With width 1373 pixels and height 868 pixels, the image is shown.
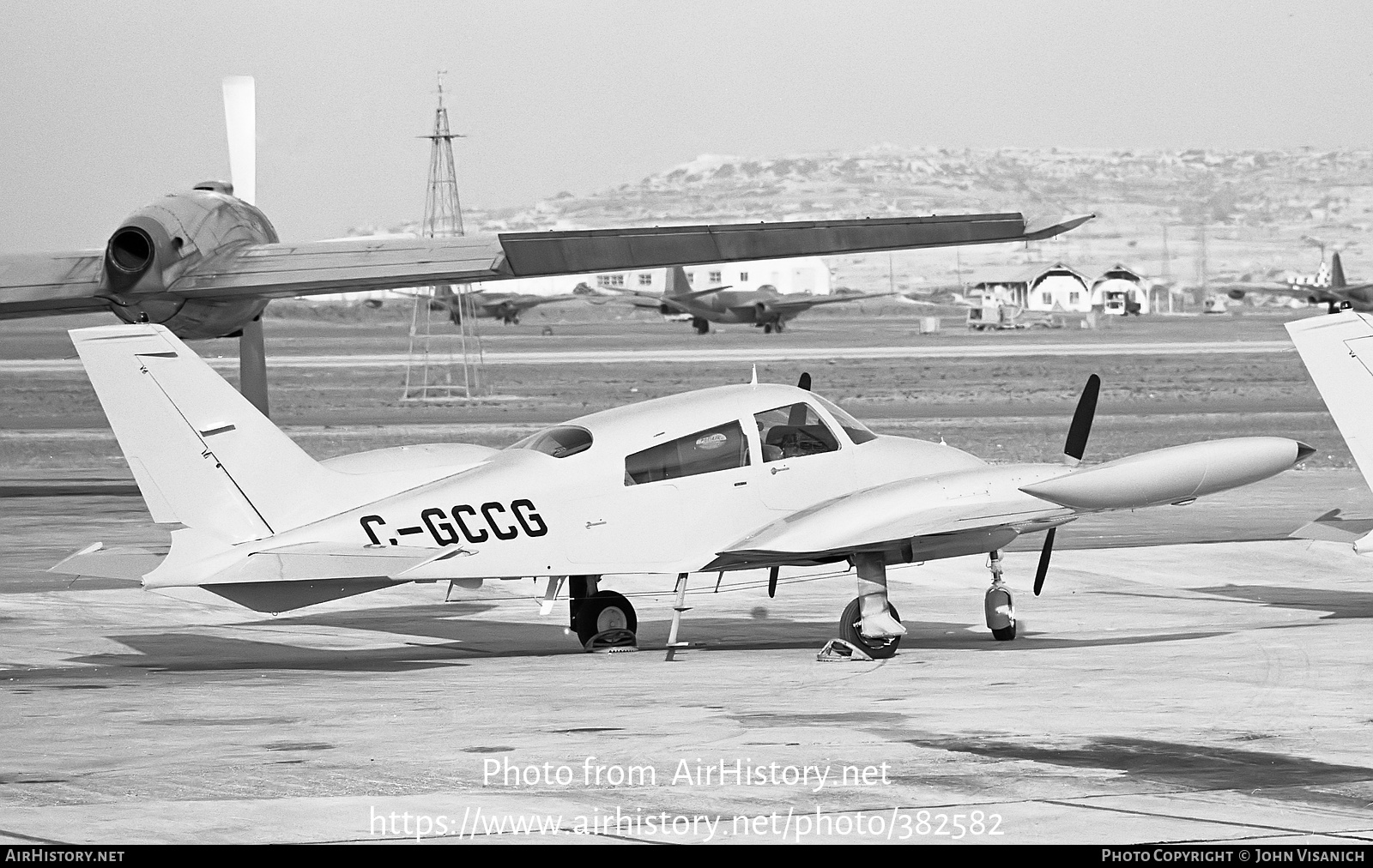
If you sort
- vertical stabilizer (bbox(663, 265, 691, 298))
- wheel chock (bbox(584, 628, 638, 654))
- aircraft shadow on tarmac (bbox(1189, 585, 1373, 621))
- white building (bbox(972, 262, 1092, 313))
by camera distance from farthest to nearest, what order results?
1. white building (bbox(972, 262, 1092, 313))
2. vertical stabilizer (bbox(663, 265, 691, 298))
3. aircraft shadow on tarmac (bbox(1189, 585, 1373, 621))
4. wheel chock (bbox(584, 628, 638, 654))

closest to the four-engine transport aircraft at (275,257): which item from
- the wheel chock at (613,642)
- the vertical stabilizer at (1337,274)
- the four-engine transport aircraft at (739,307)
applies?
the wheel chock at (613,642)

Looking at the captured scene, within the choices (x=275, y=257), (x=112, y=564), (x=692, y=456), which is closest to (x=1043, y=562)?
(x=692, y=456)

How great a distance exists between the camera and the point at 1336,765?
A: 31.9 ft

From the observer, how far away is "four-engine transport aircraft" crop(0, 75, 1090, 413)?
84.1 ft

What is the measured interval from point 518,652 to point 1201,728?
6.20 m

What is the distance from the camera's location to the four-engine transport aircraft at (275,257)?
84.1 feet

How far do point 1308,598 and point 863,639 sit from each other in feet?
19.7

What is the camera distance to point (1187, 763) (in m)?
9.84

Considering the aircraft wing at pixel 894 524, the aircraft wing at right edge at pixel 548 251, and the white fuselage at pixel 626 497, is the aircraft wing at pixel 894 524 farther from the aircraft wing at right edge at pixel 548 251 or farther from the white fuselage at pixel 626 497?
the aircraft wing at right edge at pixel 548 251

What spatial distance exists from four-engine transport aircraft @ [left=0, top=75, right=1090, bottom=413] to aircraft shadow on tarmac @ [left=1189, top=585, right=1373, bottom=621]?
7837 mm

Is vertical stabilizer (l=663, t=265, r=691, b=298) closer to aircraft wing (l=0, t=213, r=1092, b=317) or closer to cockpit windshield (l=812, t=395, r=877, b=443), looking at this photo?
aircraft wing (l=0, t=213, r=1092, b=317)

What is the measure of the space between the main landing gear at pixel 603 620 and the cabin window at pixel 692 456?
1129 mm

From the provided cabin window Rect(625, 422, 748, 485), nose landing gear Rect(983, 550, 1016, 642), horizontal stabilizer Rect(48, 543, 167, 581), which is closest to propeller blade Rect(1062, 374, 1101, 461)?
nose landing gear Rect(983, 550, 1016, 642)
